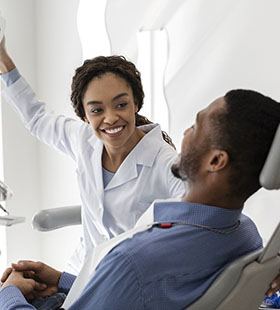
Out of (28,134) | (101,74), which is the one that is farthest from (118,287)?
(28,134)

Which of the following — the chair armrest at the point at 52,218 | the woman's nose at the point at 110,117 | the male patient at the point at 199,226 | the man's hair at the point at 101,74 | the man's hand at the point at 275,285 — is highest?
the man's hair at the point at 101,74

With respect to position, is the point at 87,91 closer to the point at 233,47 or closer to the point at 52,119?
the point at 52,119

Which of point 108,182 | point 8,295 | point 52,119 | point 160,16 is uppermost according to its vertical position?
point 160,16

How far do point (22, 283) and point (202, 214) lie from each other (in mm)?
481

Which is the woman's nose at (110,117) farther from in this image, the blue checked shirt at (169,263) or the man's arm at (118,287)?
the man's arm at (118,287)

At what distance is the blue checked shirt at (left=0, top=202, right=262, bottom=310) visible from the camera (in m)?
1.12

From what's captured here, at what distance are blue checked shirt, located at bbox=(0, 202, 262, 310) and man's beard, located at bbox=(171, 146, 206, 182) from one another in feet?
0.19

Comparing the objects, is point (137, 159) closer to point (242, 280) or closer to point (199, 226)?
point (199, 226)

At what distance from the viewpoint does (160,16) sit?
8.06 feet

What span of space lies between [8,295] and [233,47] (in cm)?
142

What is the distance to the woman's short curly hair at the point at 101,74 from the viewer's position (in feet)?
5.90

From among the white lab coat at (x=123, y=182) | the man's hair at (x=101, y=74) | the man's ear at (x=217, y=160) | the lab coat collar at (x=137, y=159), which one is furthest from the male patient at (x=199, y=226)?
the man's hair at (x=101, y=74)

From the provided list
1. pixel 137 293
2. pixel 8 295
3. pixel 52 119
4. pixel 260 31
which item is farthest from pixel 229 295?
pixel 260 31

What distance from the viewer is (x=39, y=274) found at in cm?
148
